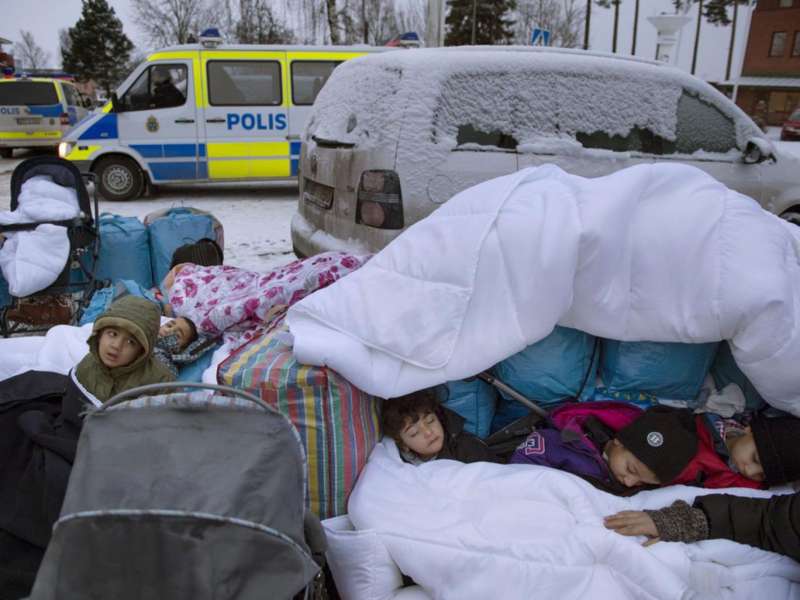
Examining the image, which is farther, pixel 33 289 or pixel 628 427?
pixel 33 289

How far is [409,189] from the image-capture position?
12.6 feet

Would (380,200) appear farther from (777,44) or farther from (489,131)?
(777,44)

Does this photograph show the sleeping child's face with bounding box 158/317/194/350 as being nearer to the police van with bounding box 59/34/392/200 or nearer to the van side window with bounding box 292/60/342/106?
the police van with bounding box 59/34/392/200

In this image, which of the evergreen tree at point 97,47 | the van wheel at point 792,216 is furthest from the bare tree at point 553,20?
the van wheel at point 792,216

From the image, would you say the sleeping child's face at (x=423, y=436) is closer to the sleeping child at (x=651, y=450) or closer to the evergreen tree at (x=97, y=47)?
the sleeping child at (x=651, y=450)

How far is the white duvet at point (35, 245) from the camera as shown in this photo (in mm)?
3781

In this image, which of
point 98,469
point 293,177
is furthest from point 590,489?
point 293,177

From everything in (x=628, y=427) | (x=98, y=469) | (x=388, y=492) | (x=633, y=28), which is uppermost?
(x=633, y=28)

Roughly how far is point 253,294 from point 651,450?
2033mm

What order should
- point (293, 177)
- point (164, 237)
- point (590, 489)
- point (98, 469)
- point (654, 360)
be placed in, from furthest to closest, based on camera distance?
point (293, 177) < point (164, 237) < point (654, 360) < point (590, 489) < point (98, 469)

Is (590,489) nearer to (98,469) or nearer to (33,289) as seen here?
(98,469)

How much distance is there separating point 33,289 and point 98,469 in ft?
9.76

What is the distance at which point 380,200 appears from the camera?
12.9ft

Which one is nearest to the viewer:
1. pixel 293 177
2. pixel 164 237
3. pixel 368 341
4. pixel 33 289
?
pixel 368 341
